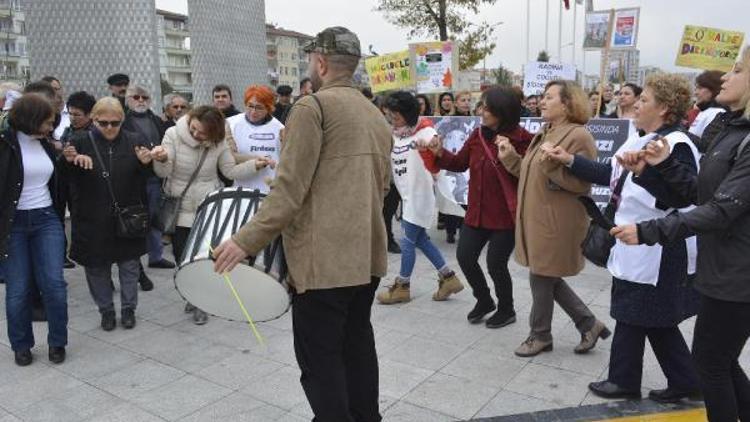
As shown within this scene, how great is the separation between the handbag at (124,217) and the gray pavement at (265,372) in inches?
31.9

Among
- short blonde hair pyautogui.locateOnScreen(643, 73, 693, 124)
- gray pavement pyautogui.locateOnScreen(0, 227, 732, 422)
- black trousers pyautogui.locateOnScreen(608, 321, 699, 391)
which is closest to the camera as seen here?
short blonde hair pyautogui.locateOnScreen(643, 73, 693, 124)

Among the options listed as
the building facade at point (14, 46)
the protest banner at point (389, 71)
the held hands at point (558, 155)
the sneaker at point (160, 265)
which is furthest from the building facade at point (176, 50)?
the held hands at point (558, 155)

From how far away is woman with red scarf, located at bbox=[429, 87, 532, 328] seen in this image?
14.8 feet

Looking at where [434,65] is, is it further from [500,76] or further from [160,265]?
[500,76]

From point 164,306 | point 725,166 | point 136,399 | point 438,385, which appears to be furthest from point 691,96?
point 164,306

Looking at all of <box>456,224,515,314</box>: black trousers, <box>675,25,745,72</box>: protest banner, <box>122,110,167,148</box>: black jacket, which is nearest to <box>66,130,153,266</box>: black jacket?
<box>122,110,167,148</box>: black jacket

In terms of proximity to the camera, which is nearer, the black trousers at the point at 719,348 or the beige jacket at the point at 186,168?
the black trousers at the point at 719,348

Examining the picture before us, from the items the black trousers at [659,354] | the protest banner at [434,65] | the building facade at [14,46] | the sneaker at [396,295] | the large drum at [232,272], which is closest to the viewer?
the large drum at [232,272]

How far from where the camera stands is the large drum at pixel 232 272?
2.59 metres

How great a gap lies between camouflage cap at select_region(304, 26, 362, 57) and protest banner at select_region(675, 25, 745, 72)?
386 inches

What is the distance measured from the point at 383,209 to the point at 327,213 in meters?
1.95

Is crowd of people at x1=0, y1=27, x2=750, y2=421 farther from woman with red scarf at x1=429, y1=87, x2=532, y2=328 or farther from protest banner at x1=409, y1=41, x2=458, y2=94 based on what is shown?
protest banner at x1=409, y1=41, x2=458, y2=94

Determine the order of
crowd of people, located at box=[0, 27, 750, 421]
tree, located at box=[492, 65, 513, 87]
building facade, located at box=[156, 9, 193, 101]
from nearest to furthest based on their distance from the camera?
1. crowd of people, located at box=[0, 27, 750, 421]
2. tree, located at box=[492, 65, 513, 87]
3. building facade, located at box=[156, 9, 193, 101]

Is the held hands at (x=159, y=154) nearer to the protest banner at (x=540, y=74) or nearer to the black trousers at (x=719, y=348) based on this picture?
the black trousers at (x=719, y=348)
